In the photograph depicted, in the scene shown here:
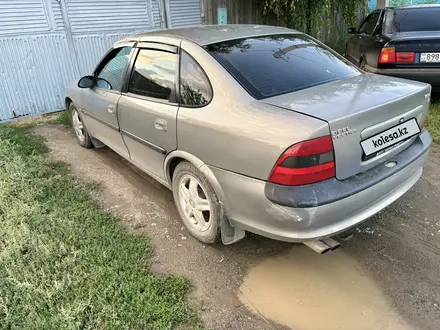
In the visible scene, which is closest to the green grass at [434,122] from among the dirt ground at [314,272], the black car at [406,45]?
the black car at [406,45]

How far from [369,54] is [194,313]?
5578 millimetres

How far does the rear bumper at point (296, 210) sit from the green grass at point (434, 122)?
114 inches

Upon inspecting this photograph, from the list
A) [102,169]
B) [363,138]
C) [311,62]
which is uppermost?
[311,62]

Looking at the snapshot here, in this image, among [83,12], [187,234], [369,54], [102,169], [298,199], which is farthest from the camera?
[83,12]

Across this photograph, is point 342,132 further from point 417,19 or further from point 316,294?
point 417,19

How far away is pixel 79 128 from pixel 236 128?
353 centimetres

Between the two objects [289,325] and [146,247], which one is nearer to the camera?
[289,325]

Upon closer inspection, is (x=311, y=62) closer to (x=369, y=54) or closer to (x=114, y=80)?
(x=114, y=80)

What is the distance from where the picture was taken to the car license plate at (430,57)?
5.43 m

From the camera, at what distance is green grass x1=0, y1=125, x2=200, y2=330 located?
2242 mm

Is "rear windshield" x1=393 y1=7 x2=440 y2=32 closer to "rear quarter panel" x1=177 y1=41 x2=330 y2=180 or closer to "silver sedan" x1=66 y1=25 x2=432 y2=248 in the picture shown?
"silver sedan" x1=66 y1=25 x2=432 y2=248

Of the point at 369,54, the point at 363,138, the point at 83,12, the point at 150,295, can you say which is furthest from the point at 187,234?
the point at 83,12

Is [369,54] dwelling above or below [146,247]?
above

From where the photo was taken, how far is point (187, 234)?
10.4 feet
